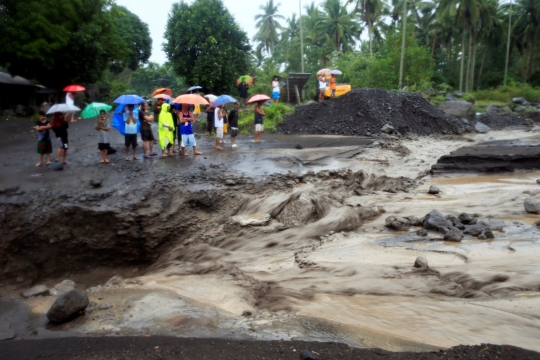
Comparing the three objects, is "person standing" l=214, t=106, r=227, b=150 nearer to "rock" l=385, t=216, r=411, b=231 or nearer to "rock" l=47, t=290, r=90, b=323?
"rock" l=385, t=216, r=411, b=231

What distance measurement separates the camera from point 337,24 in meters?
42.3

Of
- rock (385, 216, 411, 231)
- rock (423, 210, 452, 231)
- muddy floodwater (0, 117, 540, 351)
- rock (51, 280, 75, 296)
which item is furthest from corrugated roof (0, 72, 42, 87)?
rock (423, 210, 452, 231)

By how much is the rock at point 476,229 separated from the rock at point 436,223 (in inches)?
9.7

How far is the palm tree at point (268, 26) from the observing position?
167ft

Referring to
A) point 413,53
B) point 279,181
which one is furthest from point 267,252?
point 413,53

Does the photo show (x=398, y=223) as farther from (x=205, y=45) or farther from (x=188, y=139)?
(x=205, y=45)

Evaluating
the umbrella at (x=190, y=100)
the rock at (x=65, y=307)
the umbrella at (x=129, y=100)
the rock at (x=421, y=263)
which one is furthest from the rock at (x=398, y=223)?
the umbrella at (x=129, y=100)

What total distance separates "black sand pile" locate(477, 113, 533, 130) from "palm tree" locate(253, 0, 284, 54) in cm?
3253

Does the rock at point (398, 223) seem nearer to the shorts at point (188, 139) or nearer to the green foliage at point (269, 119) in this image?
the shorts at point (188, 139)

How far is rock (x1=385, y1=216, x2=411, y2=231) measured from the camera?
736 cm

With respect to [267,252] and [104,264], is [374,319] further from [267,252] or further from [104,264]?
[104,264]

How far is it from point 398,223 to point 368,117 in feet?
35.3

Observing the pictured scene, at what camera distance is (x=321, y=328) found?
4.17 m

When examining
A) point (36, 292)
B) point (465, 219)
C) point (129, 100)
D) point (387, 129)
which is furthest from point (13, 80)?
point (465, 219)
